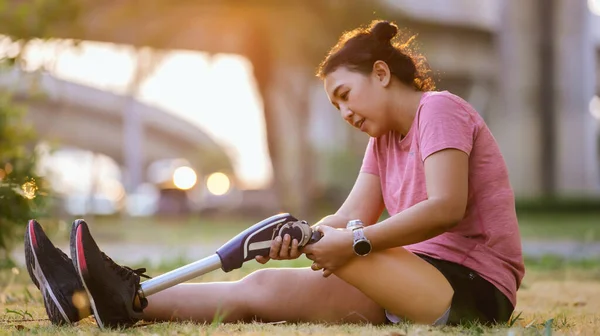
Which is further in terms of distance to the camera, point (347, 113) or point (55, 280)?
point (347, 113)

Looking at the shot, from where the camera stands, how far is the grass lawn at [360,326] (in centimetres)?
297

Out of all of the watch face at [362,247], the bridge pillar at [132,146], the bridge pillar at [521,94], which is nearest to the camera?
the watch face at [362,247]

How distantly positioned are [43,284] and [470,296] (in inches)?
59.3

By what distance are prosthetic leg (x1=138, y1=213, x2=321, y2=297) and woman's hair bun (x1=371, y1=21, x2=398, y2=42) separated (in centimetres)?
75

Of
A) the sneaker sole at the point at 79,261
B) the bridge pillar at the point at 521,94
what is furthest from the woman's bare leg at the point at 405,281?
the bridge pillar at the point at 521,94

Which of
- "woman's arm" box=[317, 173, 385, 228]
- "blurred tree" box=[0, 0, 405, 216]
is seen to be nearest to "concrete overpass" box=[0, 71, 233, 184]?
"blurred tree" box=[0, 0, 405, 216]

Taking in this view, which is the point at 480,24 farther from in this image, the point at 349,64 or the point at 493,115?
the point at 349,64

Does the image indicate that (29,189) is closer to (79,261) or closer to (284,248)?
(79,261)

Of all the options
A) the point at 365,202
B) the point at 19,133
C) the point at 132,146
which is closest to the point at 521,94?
the point at 19,133

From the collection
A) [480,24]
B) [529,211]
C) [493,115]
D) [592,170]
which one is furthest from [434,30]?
[529,211]

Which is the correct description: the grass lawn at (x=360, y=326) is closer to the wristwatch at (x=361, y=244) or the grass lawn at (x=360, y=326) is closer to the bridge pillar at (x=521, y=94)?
the wristwatch at (x=361, y=244)

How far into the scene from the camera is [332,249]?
3.02 m

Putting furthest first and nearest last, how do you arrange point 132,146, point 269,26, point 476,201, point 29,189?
point 132,146, point 269,26, point 29,189, point 476,201

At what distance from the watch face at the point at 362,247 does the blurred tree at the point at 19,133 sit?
8.29 ft
